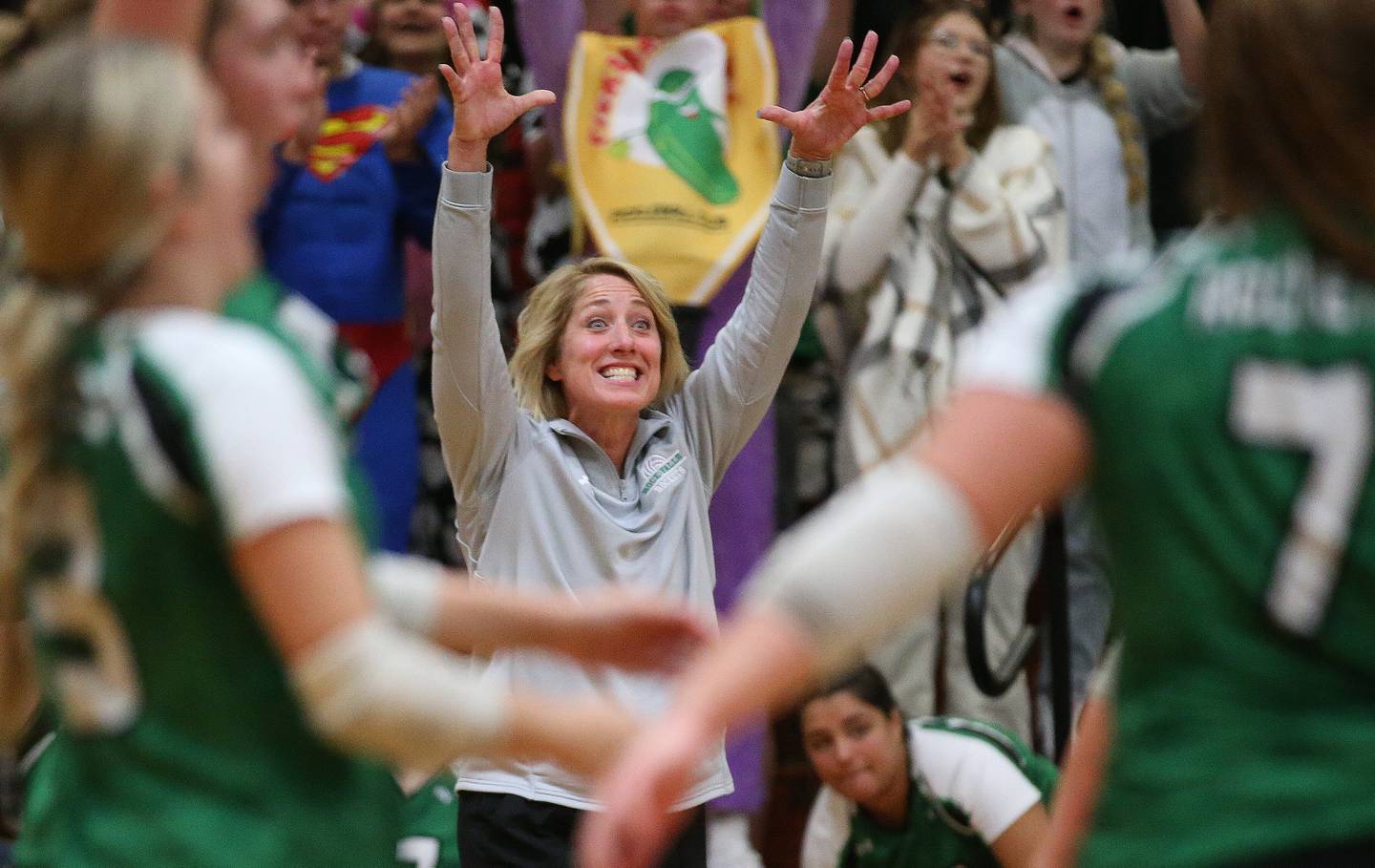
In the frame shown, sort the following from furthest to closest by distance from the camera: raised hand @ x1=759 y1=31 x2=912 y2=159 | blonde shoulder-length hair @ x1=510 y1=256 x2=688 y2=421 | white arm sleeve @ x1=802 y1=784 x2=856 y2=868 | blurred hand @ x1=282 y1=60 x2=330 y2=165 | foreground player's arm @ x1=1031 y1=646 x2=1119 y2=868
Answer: blurred hand @ x1=282 y1=60 x2=330 y2=165
white arm sleeve @ x1=802 y1=784 x2=856 y2=868
blonde shoulder-length hair @ x1=510 y1=256 x2=688 y2=421
raised hand @ x1=759 y1=31 x2=912 y2=159
foreground player's arm @ x1=1031 y1=646 x2=1119 y2=868

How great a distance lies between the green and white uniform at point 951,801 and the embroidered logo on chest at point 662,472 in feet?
4.17

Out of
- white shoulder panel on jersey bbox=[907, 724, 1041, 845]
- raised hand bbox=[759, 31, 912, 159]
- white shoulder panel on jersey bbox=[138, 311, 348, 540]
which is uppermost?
raised hand bbox=[759, 31, 912, 159]

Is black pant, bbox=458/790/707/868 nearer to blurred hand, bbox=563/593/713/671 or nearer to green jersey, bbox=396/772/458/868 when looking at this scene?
green jersey, bbox=396/772/458/868

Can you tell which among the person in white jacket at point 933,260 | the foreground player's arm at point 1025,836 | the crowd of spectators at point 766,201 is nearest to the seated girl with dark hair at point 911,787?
the foreground player's arm at point 1025,836

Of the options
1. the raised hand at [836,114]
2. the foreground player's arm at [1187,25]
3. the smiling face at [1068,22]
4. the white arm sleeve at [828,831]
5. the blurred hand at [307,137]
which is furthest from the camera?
the smiling face at [1068,22]

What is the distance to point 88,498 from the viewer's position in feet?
5.67

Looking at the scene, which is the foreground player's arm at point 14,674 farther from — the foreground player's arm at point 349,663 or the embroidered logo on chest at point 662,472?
the embroidered logo on chest at point 662,472

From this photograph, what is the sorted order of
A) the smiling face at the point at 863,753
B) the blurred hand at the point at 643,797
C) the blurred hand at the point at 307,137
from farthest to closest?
the blurred hand at the point at 307,137, the smiling face at the point at 863,753, the blurred hand at the point at 643,797

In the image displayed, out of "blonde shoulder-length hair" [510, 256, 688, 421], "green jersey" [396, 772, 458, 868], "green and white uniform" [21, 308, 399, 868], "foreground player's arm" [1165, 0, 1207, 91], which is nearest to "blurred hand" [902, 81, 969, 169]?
"foreground player's arm" [1165, 0, 1207, 91]

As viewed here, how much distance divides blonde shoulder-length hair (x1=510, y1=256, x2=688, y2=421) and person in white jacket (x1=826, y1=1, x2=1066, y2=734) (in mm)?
1288

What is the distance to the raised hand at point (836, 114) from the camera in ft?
12.2

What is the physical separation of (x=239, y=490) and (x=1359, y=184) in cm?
99

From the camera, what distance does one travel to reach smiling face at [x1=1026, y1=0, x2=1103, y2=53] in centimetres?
562

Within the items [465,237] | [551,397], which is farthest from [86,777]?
[551,397]
